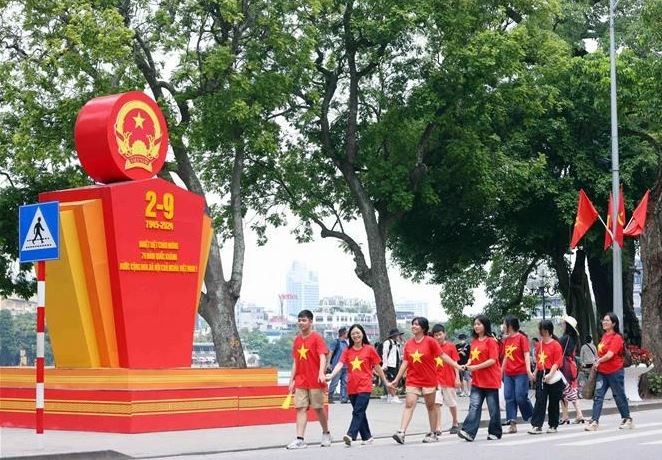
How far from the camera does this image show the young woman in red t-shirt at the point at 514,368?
1835 centimetres

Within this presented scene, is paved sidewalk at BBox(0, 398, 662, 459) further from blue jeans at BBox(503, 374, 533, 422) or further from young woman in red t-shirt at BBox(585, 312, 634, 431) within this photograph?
young woman in red t-shirt at BBox(585, 312, 634, 431)

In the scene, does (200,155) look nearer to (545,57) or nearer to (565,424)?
(545,57)

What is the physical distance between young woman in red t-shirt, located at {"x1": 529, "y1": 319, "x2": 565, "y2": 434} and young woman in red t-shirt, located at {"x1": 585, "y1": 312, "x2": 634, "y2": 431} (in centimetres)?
56

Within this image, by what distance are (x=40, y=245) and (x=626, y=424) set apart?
9290 millimetres

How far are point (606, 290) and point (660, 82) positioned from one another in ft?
49.2

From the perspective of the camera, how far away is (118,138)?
66.0 feet

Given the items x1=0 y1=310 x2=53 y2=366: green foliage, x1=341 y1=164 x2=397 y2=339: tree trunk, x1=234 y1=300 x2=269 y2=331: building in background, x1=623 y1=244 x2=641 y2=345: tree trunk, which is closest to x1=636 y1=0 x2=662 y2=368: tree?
x1=341 y1=164 x2=397 y2=339: tree trunk

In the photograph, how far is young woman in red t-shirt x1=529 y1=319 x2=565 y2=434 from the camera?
18484 mm

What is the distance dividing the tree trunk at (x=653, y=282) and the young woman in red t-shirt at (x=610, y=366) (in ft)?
34.5

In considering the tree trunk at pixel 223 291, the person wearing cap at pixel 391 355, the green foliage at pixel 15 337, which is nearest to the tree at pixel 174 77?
the tree trunk at pixel 223 291

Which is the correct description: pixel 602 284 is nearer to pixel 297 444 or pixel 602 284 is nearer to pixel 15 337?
pixel 15 337

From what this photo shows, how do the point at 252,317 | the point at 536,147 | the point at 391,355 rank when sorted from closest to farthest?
the point at 391,355 → the point at 536,147 → the point at 252,317

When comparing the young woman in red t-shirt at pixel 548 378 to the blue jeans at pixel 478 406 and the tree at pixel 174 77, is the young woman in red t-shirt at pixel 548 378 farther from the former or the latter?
the tree at pixel 174 77

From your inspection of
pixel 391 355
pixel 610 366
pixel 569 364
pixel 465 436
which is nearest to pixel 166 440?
pixel 465 436
